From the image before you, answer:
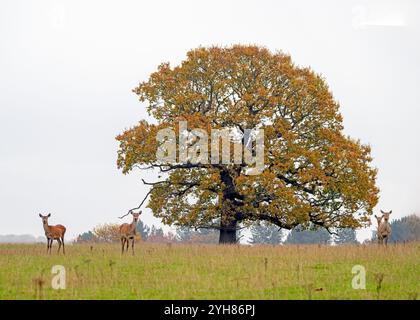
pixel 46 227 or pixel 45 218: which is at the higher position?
pixel 45 218

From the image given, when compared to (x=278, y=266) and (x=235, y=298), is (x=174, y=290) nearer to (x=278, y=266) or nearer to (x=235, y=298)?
(x=235, y=298)

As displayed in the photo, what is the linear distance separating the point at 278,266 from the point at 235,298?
579 centimetres

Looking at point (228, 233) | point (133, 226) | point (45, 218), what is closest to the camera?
point (133, 226)

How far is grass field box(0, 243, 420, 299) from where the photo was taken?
19328mm

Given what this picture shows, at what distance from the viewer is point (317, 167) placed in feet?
126

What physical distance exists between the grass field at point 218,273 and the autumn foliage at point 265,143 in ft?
26.3

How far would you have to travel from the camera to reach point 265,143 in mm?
38281

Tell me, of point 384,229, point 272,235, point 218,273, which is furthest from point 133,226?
point 272,235

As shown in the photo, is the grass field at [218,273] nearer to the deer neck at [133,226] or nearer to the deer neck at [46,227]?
the deer neck at [133,226]

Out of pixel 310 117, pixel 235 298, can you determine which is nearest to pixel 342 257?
pixel 235 298

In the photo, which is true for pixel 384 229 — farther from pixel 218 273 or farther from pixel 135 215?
pixel 218 273

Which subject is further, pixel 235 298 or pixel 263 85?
pixel 263 85

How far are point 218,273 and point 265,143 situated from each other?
16134mm
